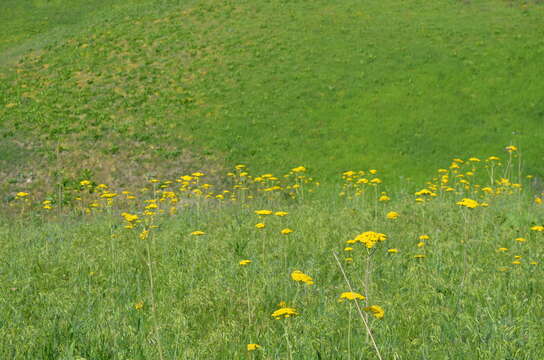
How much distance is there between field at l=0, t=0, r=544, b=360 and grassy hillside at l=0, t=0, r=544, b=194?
14 cm

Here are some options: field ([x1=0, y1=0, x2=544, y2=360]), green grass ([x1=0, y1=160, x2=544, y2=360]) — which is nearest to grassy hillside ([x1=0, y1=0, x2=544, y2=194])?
field ([x1=0, y1=0, x2=544, y2=360])

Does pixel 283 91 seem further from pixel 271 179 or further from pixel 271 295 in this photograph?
pixel 271 295

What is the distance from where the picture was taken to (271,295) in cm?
482

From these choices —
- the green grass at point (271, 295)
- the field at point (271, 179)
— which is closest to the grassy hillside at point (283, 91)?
the field at point (271, 179)

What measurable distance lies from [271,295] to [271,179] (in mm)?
10855

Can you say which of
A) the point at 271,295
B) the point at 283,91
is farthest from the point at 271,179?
the point at 271,295

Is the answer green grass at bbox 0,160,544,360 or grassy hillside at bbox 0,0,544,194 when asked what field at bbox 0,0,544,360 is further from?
grassy hillside at bbox 0,0,544,194

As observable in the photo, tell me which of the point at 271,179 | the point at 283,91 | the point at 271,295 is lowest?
the point at 271,179

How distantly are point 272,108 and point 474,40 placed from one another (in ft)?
42.4

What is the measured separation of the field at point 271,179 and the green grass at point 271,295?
32mm

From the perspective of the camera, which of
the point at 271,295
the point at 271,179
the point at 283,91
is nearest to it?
the point at 271,295

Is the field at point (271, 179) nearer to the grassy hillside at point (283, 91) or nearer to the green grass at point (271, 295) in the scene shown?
the green grass at point (271, 295)

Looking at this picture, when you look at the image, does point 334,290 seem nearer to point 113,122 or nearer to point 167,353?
point 167,353

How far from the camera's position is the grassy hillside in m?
18.7
